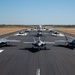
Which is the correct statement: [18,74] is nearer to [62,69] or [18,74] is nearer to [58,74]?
[58,74]

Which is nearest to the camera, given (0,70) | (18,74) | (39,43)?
(18,74)

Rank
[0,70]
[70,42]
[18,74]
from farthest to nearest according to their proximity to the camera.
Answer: [70,42]
[0,70]
[18,74]

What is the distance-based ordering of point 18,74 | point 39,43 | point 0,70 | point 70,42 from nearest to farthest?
point 18,74, point 0,70, point 39,43, point 70,42

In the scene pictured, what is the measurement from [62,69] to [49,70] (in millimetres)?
1744

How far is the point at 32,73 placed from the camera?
20641 millimetres

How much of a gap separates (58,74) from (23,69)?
4.46 meters

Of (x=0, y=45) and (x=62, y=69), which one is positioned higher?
(x=62, y=69)

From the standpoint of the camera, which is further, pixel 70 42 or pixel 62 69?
pixel 70 42

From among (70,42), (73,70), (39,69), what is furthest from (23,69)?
(70,42)

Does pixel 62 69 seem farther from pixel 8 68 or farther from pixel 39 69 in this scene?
pixel 8 68

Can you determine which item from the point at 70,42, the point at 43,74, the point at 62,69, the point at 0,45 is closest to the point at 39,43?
the point at 70,42

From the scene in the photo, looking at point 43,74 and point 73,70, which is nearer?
point 43,74

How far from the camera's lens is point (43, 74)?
20297mm

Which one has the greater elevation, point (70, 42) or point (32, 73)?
point (32, 73)
